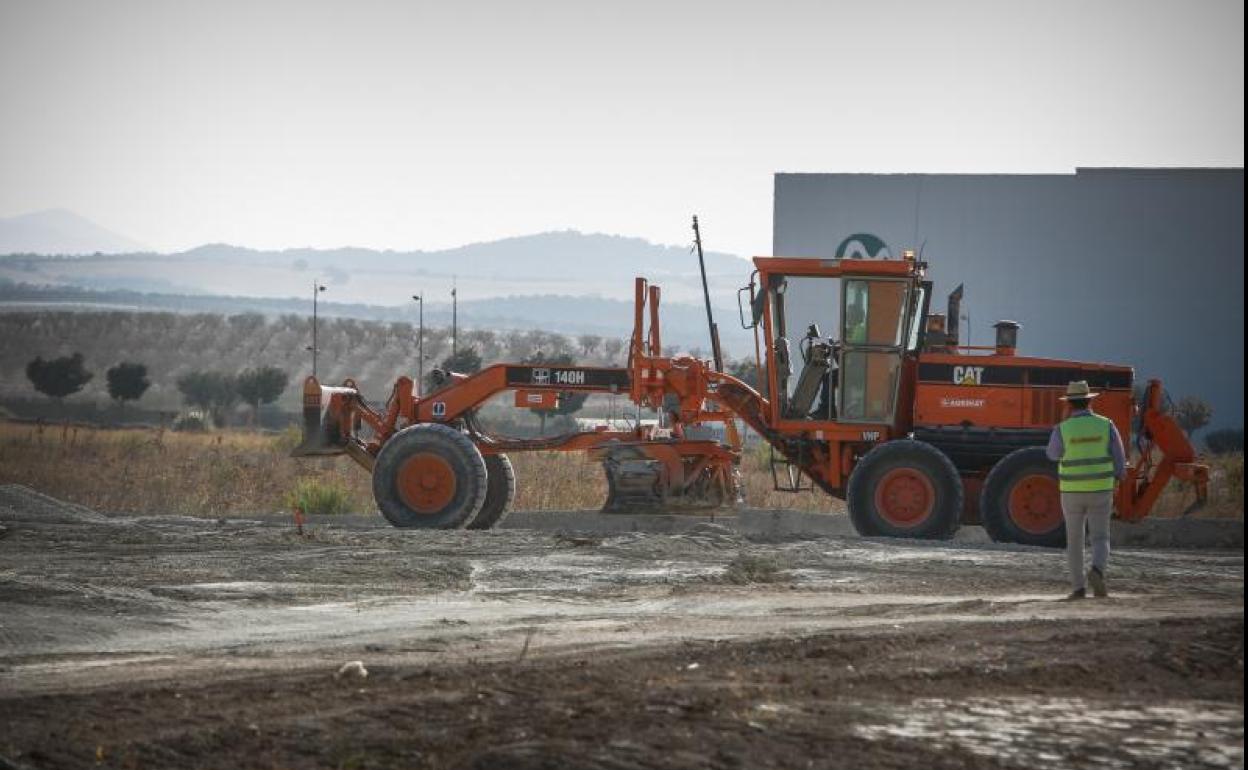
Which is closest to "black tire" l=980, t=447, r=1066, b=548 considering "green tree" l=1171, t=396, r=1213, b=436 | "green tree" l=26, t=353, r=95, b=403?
"green tree" l=1171, t=396, r=1213, b=436

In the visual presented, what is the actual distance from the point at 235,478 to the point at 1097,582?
1862cm

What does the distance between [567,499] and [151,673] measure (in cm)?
1571

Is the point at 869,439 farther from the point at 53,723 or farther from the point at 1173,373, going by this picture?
the point at 1173,373

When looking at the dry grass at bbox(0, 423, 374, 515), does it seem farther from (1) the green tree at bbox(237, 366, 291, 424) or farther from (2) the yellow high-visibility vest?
(1) the green tree at bbox(237, 366, 291, 424)

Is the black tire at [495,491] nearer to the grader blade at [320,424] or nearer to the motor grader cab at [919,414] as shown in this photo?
the grader blade at [320,424]

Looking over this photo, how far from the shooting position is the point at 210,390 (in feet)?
248

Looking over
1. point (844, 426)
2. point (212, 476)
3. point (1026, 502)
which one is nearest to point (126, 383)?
point (212, 476)

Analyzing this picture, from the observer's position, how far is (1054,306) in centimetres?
5344

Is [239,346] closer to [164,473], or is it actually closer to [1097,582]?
[164,473]

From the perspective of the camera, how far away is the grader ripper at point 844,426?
21.1 metres

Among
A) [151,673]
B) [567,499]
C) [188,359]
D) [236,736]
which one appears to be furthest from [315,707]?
[188,359]

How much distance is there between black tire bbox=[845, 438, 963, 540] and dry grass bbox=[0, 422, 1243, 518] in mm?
3368

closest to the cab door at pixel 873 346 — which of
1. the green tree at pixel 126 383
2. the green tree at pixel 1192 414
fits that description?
the green tree at pixel 1192 414

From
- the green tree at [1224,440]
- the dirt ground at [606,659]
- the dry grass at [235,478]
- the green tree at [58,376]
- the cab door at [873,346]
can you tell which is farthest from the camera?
the green tree at [58,376]
